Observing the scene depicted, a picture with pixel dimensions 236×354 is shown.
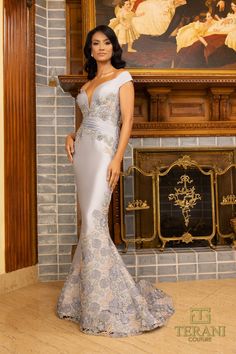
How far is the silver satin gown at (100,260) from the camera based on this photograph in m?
2.03

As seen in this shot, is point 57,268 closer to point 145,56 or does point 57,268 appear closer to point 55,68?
point 55,68

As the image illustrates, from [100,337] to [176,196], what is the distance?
176 cm

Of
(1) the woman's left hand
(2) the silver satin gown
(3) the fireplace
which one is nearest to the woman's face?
(2) the silver satin gown

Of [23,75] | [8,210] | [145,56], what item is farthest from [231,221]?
[23,75]

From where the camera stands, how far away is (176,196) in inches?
136

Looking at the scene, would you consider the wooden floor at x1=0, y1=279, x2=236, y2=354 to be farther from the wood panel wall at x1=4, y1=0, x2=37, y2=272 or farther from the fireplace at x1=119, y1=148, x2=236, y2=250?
the fireplace at x1=119, y1=148, x2=236, y2=250

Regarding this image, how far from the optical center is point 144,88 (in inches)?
138

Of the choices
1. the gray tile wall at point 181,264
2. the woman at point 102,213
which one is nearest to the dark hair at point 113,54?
the woman at point 102,213

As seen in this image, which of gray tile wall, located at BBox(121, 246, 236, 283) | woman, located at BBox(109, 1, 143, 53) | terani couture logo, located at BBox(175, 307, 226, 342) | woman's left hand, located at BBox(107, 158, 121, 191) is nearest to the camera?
terani couture logo, located at BBox(175, 307, 226, 342)

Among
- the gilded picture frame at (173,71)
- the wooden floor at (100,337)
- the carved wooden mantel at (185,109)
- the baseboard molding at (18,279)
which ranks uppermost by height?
the gilded picture frame at (173,71)

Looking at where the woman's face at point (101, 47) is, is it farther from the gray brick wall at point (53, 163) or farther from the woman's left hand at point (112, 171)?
the gray brick wall at point (53, 163)

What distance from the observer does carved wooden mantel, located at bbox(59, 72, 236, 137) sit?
349cm

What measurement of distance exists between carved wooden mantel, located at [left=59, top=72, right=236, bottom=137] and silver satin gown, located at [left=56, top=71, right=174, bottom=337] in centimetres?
121

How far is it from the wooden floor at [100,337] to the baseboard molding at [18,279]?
12 cm
